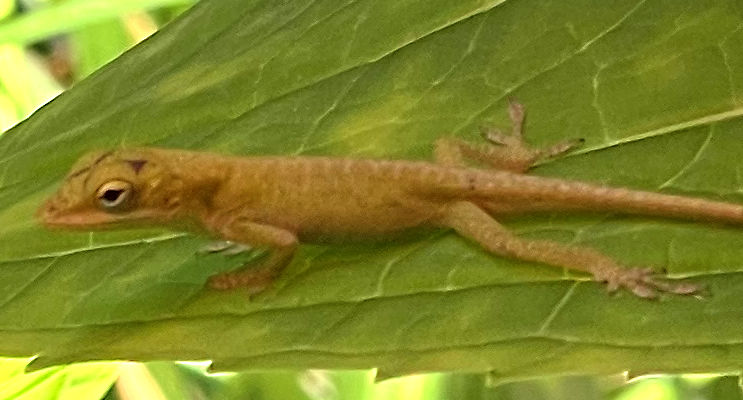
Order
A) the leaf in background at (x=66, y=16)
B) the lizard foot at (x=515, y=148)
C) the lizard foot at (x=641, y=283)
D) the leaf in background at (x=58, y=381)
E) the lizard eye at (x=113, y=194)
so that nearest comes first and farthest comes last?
the lizard foot at (x=641, y=283) → the lizard foot at (x=515, y=148) → the lizard eye at (x=113, y=194) → the leaf in background at (x=58, y=381) → the leaf in background at (x=66, y=16)

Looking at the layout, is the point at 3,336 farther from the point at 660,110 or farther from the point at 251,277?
the point at 660,110

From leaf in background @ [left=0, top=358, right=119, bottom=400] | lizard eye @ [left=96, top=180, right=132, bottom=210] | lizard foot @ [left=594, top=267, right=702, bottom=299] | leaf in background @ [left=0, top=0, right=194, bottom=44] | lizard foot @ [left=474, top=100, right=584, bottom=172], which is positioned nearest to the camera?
lizard foot @ [left=594, top=267, right=702, bottom=299]

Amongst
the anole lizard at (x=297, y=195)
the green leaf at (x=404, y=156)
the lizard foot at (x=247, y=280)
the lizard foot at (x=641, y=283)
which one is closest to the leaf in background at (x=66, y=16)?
the green leaf at (x=404, y=156)

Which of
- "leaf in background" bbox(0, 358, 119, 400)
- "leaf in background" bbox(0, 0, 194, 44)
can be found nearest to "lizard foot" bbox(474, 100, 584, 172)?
"leaf in background" bbox(0, 358, 119, 400)

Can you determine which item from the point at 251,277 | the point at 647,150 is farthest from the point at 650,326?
the point at 251,277

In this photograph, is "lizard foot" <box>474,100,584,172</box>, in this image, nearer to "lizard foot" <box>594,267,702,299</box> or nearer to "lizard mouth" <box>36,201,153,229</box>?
"lizard foot" <box>594,267,702,299</box>

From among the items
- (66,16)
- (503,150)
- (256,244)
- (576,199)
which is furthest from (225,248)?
(66,16)

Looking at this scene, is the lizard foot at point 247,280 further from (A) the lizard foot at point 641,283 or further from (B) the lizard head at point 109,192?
(A) the lizard foot at point 641,283
